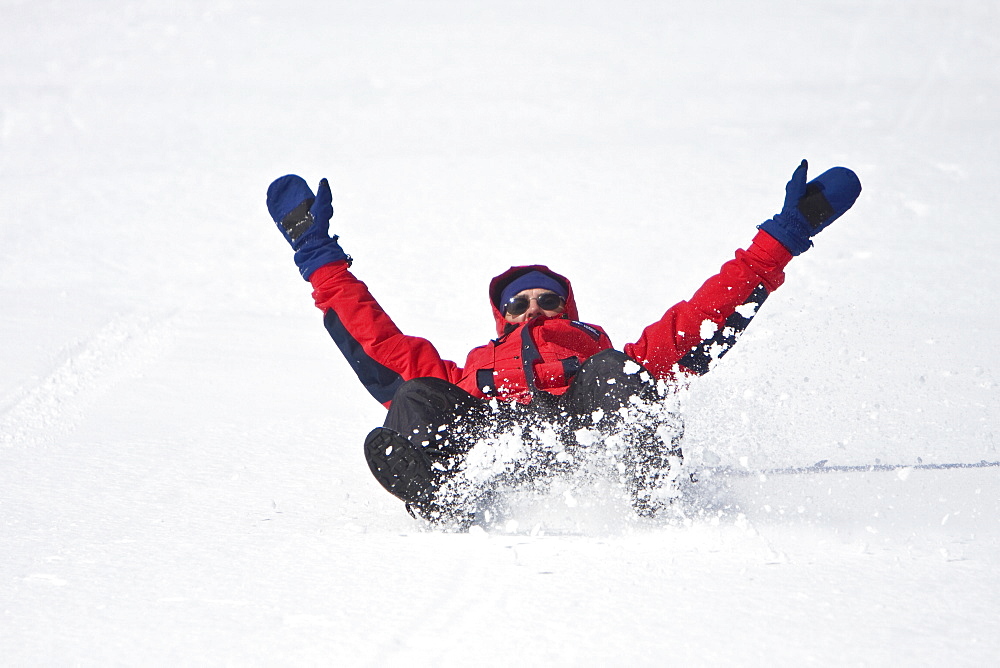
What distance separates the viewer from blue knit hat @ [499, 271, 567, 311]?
11.0ft

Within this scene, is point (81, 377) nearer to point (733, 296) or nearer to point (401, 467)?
point (401, 467)

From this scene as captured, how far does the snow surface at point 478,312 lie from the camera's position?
6.04 feet

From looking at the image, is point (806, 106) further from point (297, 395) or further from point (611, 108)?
point (297, 395)

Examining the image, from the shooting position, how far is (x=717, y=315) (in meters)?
2.89

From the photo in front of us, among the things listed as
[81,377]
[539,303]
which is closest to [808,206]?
[539,303]

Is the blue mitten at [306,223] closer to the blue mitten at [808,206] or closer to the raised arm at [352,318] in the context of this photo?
the raised arm at [352,318]

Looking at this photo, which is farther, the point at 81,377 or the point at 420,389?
the point at 81,377

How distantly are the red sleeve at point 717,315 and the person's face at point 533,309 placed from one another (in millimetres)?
394

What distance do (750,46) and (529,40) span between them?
269cm

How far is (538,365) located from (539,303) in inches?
16.6

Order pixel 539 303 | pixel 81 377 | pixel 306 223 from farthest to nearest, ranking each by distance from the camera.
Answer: pixel 81 377 → pixel 539 303 → pixel 306 223

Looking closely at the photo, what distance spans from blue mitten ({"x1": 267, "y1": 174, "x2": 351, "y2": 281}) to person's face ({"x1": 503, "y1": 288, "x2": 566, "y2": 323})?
578 mm

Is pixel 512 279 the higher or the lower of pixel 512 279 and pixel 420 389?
the higher

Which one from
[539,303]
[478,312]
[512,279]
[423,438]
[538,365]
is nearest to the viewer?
[423,438]
